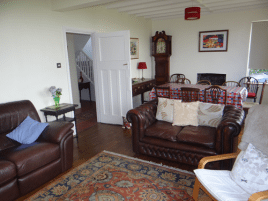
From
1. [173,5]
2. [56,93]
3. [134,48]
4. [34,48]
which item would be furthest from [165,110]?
[134,48]

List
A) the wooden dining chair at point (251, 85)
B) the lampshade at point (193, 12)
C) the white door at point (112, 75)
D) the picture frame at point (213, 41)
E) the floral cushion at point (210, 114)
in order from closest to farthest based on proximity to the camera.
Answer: the floral cushion at point (210, 114), the lampshade at point (193, 12), the white door at point (112, 75), the wooden dining chair at point (251, 85), the picture frame at point (213, 41)

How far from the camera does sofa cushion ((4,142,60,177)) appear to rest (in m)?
2.32

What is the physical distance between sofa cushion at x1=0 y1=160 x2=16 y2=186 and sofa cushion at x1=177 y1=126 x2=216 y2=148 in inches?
80.3

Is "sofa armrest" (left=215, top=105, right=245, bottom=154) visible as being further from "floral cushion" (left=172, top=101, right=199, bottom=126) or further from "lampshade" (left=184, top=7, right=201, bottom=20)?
"lampshade" (left=184, top=7, right=201, bottom=20)

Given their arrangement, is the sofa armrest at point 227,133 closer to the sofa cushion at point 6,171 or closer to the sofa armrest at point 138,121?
the sofa armrest at point 138,121

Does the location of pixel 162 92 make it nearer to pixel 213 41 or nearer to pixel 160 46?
pixel 160 46

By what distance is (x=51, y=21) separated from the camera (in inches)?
145

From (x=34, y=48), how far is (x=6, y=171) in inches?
82.7

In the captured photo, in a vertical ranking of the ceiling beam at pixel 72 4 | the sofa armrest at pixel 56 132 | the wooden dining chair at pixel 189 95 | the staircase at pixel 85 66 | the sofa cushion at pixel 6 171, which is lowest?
the sofa cushion at pixel 6 171

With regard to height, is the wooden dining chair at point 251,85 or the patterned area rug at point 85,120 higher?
the wooden dining chair at point 251,85

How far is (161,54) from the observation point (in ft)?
21.4

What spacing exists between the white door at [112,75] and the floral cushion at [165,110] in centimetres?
115

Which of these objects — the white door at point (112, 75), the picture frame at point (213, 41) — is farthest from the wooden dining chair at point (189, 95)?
the picture frame at point (213, 41)

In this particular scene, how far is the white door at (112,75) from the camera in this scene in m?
4.38
